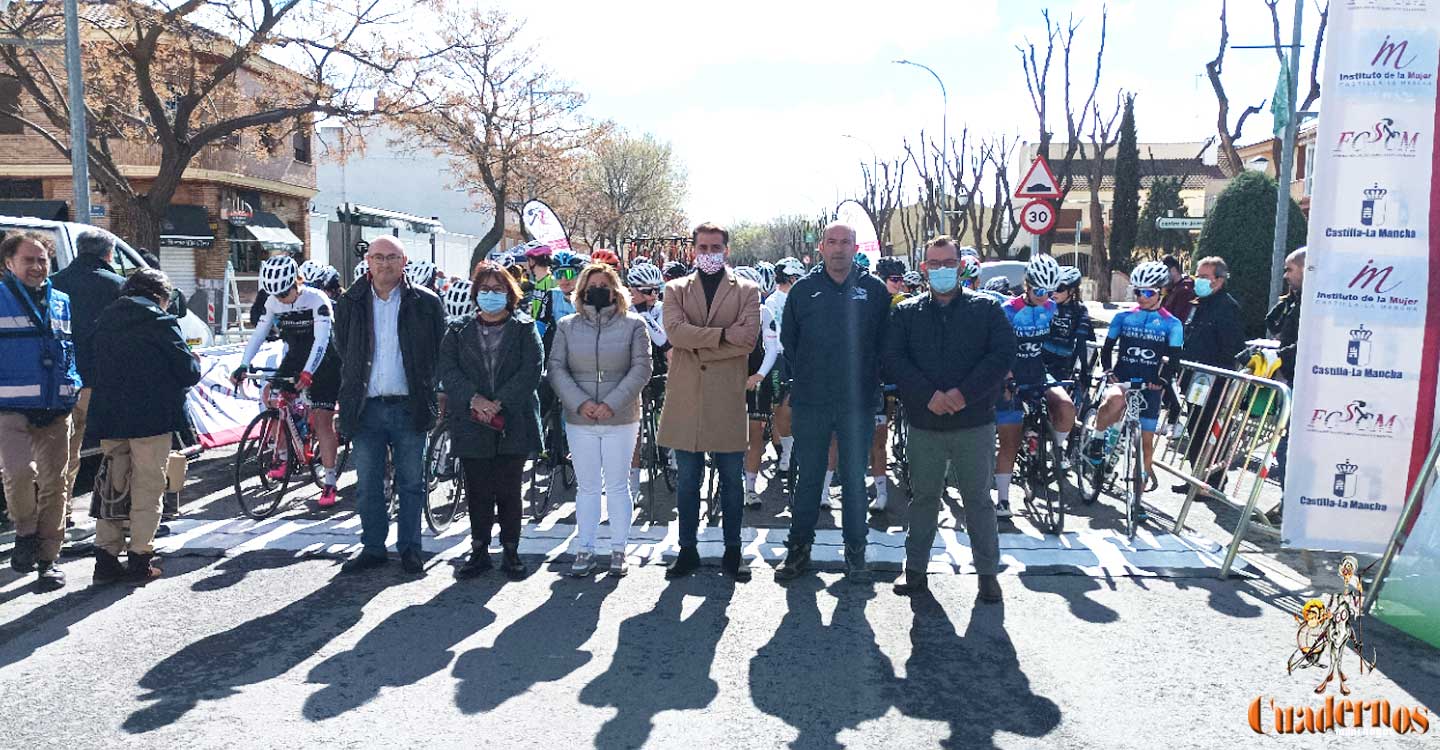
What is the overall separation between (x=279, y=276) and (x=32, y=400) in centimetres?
226

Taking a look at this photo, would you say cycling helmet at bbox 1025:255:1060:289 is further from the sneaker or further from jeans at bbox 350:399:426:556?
jeans at bbox 350:399:426:556

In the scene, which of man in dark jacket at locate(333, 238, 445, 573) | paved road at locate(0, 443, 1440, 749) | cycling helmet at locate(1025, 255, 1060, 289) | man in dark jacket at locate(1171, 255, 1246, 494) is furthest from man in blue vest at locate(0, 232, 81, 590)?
man in dark jacket at locate(1171, 255, 1246, 494)

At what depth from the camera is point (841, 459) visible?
662cm

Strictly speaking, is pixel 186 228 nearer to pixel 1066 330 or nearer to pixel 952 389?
pixel 1066 330

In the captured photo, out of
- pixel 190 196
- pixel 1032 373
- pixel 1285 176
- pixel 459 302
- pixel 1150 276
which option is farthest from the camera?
pixel 190 196

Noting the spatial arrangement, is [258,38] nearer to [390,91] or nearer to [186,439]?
[390,91]

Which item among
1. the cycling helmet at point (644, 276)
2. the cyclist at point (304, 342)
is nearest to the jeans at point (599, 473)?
the cycling helmet at point (644, 276)

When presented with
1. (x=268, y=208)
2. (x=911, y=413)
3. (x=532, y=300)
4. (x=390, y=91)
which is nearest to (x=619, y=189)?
(x=268, y=208)

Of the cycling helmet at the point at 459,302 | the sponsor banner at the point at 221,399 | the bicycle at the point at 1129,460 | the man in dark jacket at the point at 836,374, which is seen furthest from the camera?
the sponsor banner at the point at 221,399

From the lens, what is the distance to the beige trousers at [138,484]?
6348 millimetres

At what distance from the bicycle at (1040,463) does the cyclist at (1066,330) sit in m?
0.30

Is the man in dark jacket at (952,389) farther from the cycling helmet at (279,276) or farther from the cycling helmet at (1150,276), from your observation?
the cycling helmet at (279,276)

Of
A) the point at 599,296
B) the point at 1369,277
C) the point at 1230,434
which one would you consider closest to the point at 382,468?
the point at 599,296

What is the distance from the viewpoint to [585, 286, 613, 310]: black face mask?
21.5ft
